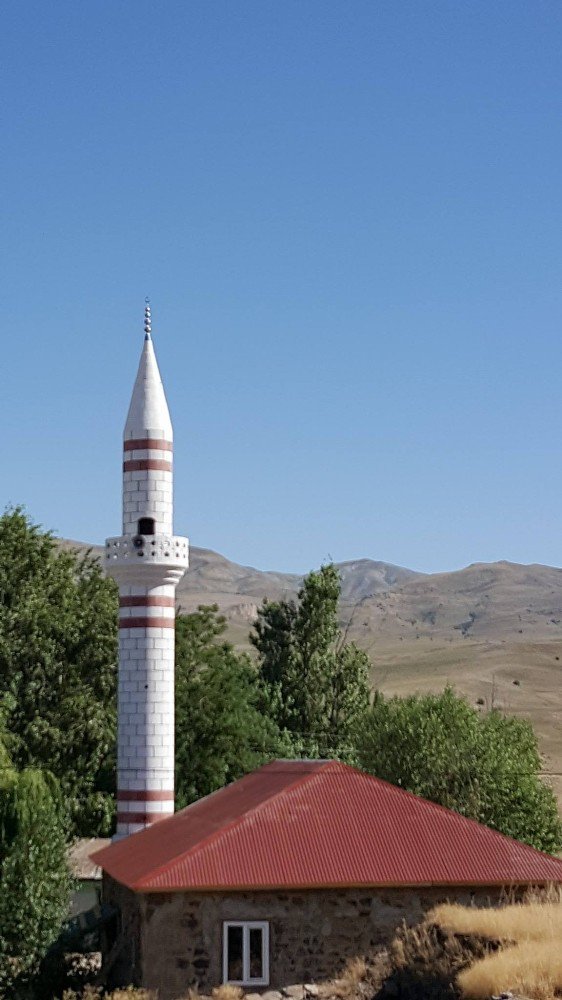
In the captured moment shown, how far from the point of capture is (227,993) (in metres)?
29.3

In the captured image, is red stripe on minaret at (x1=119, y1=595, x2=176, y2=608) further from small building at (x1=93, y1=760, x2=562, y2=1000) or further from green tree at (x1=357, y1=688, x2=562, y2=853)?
green tree at (x1=357, y1=688, x2=562, y2=853)

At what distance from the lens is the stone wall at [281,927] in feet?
98.2

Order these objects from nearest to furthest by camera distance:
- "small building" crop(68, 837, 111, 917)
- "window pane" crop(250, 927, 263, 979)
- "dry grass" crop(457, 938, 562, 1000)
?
"dry grass" crop(457, 938, 562, 1000) < "window pane" crop(250, 927, 263, 979) < "small building" crop(68, 837, 111, 917)

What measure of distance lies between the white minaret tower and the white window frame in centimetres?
968

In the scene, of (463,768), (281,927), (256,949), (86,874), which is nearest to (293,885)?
(281,927)

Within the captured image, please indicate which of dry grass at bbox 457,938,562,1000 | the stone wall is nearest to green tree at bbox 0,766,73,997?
the stone wall

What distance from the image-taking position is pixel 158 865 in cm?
3098

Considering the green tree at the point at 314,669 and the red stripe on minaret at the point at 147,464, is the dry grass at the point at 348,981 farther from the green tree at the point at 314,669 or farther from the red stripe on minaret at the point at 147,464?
the green tree at the point at 314,669

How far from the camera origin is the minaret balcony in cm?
4066

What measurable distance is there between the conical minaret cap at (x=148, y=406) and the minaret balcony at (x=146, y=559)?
299cm

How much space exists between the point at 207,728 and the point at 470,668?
94888mm

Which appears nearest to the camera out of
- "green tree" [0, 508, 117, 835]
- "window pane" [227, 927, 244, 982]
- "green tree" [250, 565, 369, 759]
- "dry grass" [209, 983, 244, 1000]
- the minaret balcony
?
"dry grass" [209, 983, 244, 1000]

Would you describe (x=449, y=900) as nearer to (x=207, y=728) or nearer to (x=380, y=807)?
(x=380, y=807)

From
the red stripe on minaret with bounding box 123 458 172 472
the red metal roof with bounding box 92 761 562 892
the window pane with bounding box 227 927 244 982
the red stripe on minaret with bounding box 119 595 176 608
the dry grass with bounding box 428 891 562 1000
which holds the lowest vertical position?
the window pane with bounding box 227 927 244 982
